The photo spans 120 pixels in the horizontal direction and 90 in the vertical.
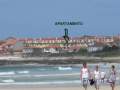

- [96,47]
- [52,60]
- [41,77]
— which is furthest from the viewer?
[96,47]

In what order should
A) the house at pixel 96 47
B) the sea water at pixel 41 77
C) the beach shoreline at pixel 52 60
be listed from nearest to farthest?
the sea water at pixel 41 77
the beach shoreline at pixel 52 60
the house at pixel 96 47

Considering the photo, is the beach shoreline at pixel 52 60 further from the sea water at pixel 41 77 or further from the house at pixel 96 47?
the sea water at pixel 41 77

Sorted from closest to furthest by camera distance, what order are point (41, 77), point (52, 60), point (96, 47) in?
point (41, 77), point (52, 60), point (96, 47)

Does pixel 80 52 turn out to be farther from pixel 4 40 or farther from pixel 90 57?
pixel 4 40

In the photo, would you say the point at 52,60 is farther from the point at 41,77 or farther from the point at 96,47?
the point at 41,77

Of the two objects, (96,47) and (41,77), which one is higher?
(41,77)

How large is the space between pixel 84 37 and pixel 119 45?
14.4 meters

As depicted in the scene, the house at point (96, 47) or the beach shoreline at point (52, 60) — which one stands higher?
A: the house at point (96, 47)

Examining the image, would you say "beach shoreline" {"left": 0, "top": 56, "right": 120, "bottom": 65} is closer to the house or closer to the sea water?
the house

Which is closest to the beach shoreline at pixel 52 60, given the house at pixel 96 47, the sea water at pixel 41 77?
the house at pixel 96 47

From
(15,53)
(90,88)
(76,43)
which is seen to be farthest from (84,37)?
(90,88)

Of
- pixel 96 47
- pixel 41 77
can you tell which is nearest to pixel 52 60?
pixel 96 47

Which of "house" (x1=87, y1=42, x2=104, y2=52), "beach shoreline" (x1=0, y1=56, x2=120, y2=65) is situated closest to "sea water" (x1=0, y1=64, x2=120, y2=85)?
"beach shoreline" (x1=0, y1=56, x2=120, y2=65)

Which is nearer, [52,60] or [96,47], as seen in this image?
[52,60]
